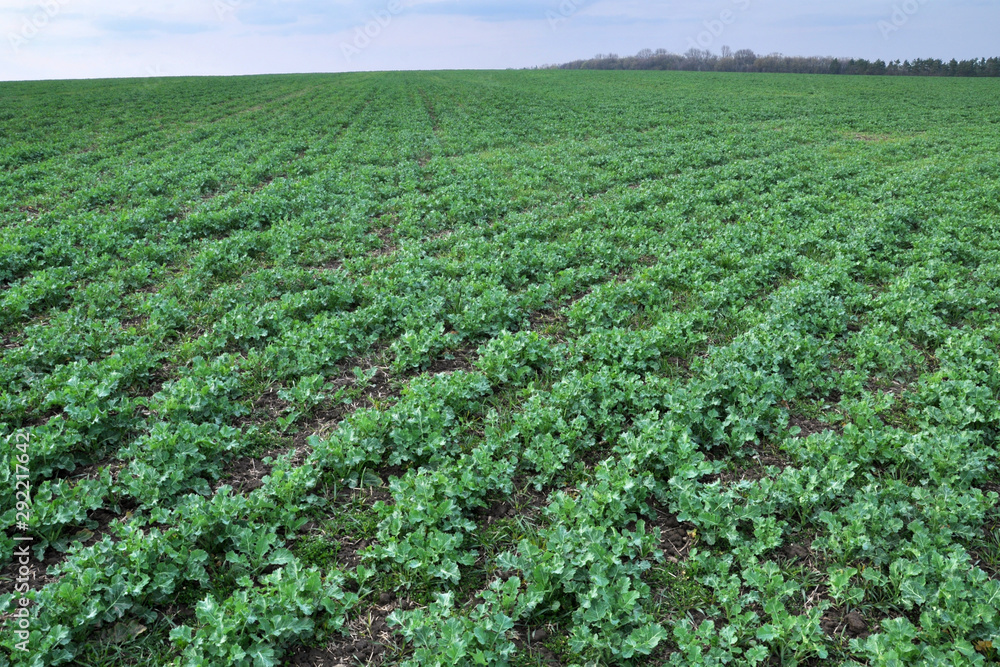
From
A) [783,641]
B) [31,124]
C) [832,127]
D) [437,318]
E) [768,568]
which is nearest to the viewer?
[783,641]

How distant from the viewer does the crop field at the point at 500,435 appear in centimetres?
367

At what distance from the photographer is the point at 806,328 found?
7.34 metres

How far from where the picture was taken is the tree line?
9344 centimetres

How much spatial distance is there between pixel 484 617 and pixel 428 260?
696 cm

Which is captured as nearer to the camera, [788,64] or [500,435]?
[500,435]

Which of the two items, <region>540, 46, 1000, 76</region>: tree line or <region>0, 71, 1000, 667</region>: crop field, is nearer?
<region>0, 71, 1000, 667</region>: crop field

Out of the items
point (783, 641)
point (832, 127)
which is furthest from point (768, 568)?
point (832, 127)

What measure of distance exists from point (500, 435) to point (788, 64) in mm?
128780

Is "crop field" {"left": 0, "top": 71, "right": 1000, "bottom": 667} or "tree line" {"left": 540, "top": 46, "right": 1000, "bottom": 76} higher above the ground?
"tree line" {"left": 540, "top": 46, "right": 1000, "bottom": 76}

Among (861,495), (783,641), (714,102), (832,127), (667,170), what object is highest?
(714,102)

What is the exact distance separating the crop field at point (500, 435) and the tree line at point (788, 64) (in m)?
111

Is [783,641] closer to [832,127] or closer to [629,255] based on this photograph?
[629,255]

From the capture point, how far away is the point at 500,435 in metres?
5.43

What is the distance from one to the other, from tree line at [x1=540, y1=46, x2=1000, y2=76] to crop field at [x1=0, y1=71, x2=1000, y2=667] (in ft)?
363
